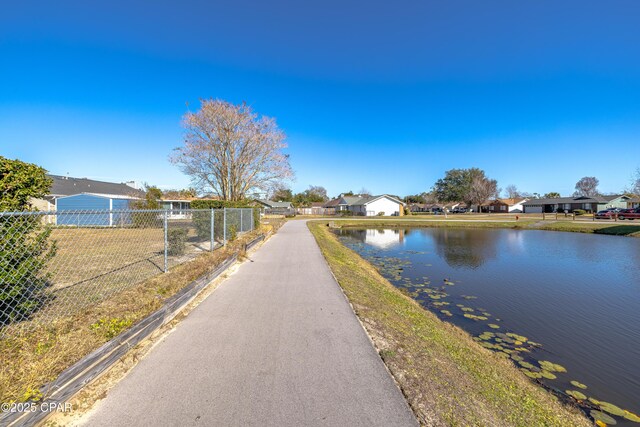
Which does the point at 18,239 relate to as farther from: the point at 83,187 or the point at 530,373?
the point at 83,187

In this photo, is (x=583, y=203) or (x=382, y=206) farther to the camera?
(x=382, y=206)

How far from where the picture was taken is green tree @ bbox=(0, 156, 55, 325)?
11.9ft

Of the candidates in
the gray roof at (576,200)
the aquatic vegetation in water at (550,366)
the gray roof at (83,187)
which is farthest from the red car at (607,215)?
the gray roof at (83,187)

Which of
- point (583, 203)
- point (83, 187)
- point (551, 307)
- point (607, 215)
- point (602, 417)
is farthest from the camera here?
point (583, 203)

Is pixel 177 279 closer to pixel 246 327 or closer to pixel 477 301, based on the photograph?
pixel 246 327

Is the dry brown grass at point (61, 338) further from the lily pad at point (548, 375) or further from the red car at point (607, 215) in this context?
the red car at point (607, 215)

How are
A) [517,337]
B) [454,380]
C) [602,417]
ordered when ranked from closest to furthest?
[454,380] < [602,417] < [517,337]

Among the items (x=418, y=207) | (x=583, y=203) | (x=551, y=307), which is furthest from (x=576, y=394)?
(x=418, y=207)

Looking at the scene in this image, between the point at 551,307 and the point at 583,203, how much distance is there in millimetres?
75980

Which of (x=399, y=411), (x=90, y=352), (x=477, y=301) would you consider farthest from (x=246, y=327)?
(x=477, y=301)

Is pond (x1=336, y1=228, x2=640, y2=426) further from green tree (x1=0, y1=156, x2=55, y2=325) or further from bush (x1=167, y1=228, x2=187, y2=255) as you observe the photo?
bush (x1=167, y1=228, x2=187, y2=255)

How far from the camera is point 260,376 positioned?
3.15 m

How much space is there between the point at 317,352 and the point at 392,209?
6253 cm

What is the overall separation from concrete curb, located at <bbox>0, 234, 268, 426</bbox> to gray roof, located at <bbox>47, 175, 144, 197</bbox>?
32.6 m
